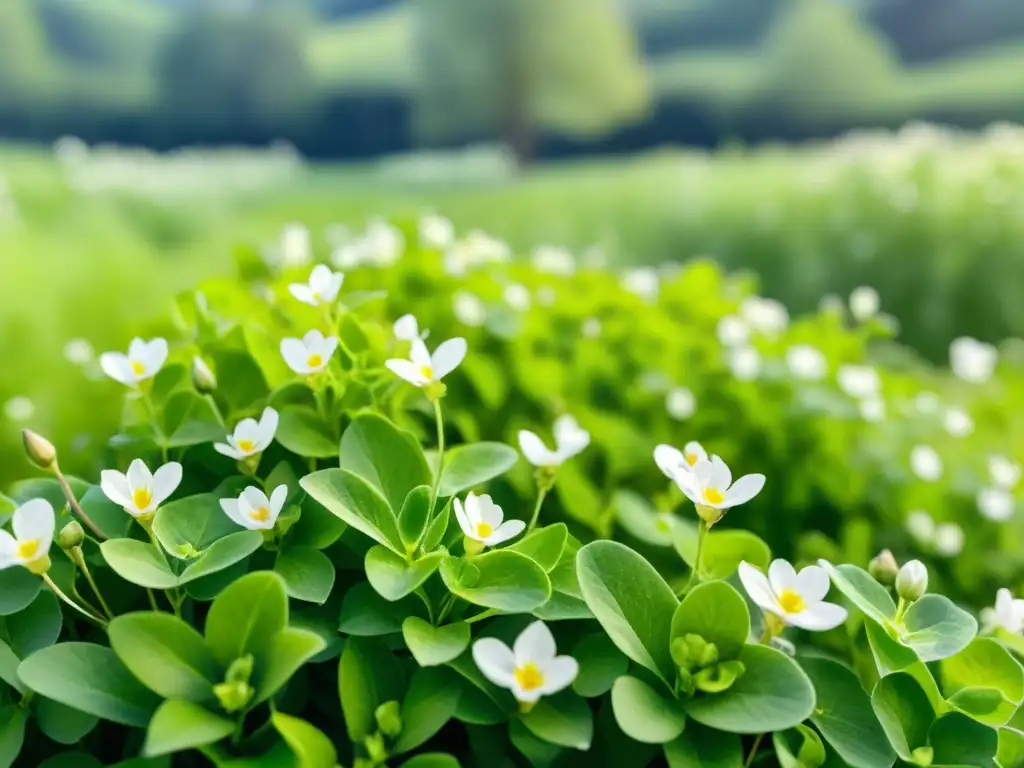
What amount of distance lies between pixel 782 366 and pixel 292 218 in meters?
1.56

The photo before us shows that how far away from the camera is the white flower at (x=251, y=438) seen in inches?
15.0

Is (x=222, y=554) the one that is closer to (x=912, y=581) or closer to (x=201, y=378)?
(x=201, y=378)

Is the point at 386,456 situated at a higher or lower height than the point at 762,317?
higher

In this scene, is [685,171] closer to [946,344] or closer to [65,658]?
[946,344]

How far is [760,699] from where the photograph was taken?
1.04ft

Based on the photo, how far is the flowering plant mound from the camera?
0.31 m

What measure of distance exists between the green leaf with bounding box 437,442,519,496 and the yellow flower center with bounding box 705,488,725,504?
0.09 m

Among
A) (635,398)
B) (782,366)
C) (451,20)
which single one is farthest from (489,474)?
(451,20)

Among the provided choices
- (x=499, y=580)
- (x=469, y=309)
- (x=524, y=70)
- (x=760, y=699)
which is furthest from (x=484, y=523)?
(x=524, y=70)

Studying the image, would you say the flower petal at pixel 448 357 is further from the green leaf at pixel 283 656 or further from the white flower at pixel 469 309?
the white flower at pixel 469 309

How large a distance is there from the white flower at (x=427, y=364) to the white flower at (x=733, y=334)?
49cm

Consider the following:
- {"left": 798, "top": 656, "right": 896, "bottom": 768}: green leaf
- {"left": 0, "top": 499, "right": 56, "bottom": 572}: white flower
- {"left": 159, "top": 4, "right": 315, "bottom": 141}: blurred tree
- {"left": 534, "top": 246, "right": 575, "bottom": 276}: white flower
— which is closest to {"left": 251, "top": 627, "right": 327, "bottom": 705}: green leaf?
{"left": 0, "top": 499, "right": 56, "bottom": 572}: white flower

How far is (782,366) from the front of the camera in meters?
0.82

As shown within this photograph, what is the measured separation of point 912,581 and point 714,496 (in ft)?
0.32
